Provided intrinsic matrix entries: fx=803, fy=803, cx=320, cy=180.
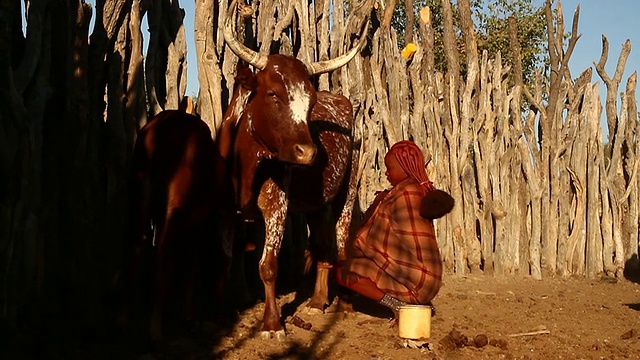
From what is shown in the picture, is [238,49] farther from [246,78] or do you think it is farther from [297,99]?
[297,99]

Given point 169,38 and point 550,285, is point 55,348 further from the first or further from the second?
point 550,285

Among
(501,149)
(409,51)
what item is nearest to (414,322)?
(501,149)

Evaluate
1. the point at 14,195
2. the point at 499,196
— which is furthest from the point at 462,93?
the point at 14,195

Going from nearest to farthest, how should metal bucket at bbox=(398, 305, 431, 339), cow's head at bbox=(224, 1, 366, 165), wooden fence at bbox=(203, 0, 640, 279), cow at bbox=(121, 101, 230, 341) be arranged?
cow at bbox=(121, 101, 230, 341)
cow's head at bbox=(224, 1, 366, 165)
metal bucket at bbox=(398, 305, 431, 339)
wooden fence at bbox=(203, 0, 640, 279)

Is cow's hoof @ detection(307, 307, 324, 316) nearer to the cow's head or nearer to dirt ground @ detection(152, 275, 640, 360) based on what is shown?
dirt ground @ detection(152, 275, 640, 360)

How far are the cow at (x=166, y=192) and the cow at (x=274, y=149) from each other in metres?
0.43

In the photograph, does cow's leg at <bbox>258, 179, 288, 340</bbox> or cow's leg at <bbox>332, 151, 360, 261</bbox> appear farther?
cow's leg at <bbox>332, 151, 360, 261</bbox>

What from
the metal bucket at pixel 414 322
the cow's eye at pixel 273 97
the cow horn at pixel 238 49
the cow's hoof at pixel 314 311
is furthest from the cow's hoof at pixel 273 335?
the cow horn at pixel 238 49

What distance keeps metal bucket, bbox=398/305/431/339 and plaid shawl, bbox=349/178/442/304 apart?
12 cm

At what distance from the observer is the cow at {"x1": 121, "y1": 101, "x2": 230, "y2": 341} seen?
476 cm

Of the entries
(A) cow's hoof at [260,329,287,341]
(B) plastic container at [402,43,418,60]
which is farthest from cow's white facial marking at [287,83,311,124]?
(B) plastic container at [402,43,418,60]

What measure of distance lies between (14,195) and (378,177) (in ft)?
14.9

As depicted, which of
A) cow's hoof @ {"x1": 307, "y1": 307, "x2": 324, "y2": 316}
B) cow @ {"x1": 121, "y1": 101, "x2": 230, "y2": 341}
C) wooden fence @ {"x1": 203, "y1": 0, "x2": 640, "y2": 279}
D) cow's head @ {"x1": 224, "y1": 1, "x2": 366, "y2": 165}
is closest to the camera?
cow @ {"x1": 121, "y1": 101, "x2": 230, "y2": 341}

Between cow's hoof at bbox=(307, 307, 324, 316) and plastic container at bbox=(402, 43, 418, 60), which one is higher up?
plastic container at bbox=(402, 43, 418, 60)
